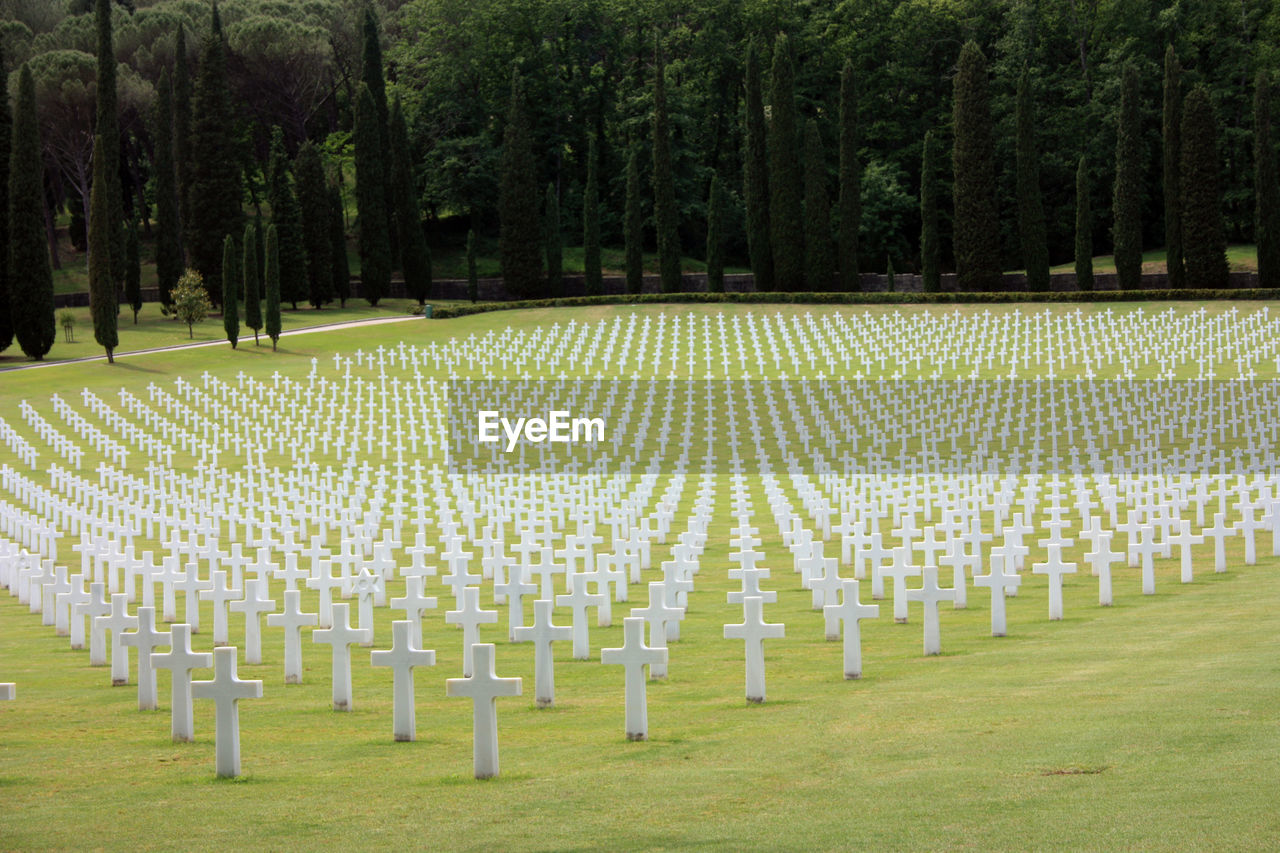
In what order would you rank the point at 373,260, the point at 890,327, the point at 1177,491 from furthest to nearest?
the point at 373,260
the point at 890,327
the point at 1177,491

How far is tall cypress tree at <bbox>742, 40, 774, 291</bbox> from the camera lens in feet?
223

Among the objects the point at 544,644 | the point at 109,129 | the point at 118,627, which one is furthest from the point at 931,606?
the point at 109,129

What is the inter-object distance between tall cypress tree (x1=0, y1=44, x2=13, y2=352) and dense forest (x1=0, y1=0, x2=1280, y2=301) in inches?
714

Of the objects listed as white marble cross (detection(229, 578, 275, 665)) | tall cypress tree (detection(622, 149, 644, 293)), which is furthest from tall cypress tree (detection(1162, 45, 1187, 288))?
white marble cross (detection(229, 578, 275, 665))

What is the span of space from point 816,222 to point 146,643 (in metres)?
60.5

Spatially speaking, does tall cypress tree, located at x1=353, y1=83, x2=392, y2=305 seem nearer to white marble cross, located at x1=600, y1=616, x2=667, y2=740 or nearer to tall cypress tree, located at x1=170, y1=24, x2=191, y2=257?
tall cypress tree, located at x1=170, y1=24, x2=191, y2=257

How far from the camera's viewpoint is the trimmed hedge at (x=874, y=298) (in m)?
57.8

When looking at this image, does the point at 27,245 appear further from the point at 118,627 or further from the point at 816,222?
the point at 118,627

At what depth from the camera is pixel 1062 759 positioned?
666 cm

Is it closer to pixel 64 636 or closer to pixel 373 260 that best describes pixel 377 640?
pixel 64 636

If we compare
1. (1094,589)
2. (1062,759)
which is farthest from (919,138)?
(1062,759)

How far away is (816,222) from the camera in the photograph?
220 feet

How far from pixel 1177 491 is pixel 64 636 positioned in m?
13.2

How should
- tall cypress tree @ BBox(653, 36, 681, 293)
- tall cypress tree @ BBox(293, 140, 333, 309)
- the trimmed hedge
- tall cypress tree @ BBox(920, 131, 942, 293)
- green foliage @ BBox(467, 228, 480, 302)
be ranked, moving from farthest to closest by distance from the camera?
green foliage @ BBox(467, 228, 480, 302) → tall cypress tree @ BBox(653, 36, 681, 293) → tall cypress tree @ BBox(293, 140, 333, 309) → tall cypress tree @ BBox(920, 131, 942, 293) → the trimmed hedge
